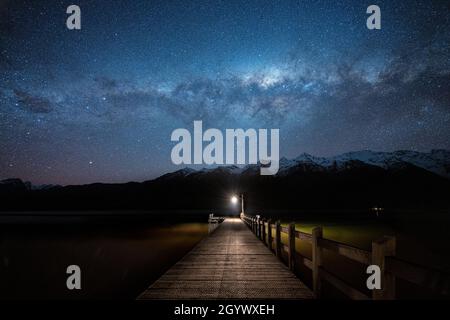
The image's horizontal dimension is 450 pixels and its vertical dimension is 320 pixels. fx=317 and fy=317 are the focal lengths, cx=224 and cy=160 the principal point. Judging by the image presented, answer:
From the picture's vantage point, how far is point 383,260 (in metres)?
3.70

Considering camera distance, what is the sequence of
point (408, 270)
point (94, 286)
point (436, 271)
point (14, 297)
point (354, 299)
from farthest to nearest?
point (94, 286), point (14, 297), point (354, 299), point (408, 270), point (436, 271)

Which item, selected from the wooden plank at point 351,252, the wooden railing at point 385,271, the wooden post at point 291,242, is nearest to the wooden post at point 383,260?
the wooden railing at point 385,271

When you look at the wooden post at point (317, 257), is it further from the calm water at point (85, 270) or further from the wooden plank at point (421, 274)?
the calm water at point (85, 270)

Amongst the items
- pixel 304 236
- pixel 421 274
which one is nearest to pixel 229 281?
pixel 304 236

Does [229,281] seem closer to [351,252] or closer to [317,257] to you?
[317,257]

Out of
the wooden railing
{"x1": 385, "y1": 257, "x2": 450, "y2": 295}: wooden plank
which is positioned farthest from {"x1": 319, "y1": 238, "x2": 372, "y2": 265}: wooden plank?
{"x1": 385, "y1": 257, "x2": 450, "y2": 295}: wooden plank

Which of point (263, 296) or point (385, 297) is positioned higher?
point (385, 297)

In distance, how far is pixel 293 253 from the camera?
8.20m

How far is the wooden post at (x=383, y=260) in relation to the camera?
3695mm

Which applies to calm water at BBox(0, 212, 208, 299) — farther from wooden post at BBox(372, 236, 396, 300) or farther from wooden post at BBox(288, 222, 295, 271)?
wooden post at BBox(372, 236, 396, 300)

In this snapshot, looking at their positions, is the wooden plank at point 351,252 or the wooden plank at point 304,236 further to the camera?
the wooden plank at point 304,236
